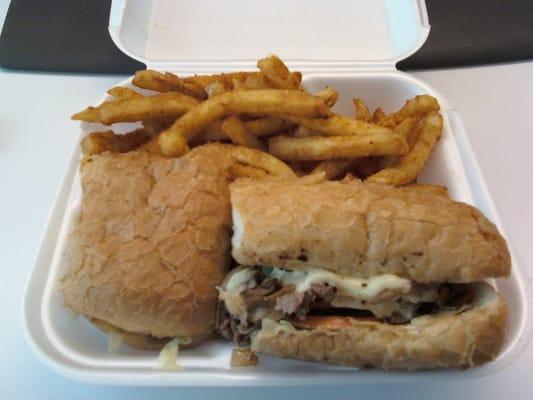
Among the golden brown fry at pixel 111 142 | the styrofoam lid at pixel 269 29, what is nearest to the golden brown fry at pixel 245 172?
the golden brown fry at pixel 111 142

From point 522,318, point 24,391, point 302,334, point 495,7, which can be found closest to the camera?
point 302,334

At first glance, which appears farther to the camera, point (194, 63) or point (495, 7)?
point (495, 7)

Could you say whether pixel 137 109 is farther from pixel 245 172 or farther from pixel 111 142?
pixel 245 172

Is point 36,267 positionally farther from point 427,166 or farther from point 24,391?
point 427,166

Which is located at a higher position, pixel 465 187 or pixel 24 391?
pixel 465 187

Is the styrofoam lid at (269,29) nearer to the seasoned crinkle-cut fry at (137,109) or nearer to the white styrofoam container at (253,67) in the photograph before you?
the white styrofoam container at (253,67)

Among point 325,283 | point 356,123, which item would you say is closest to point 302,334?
point 325,283
